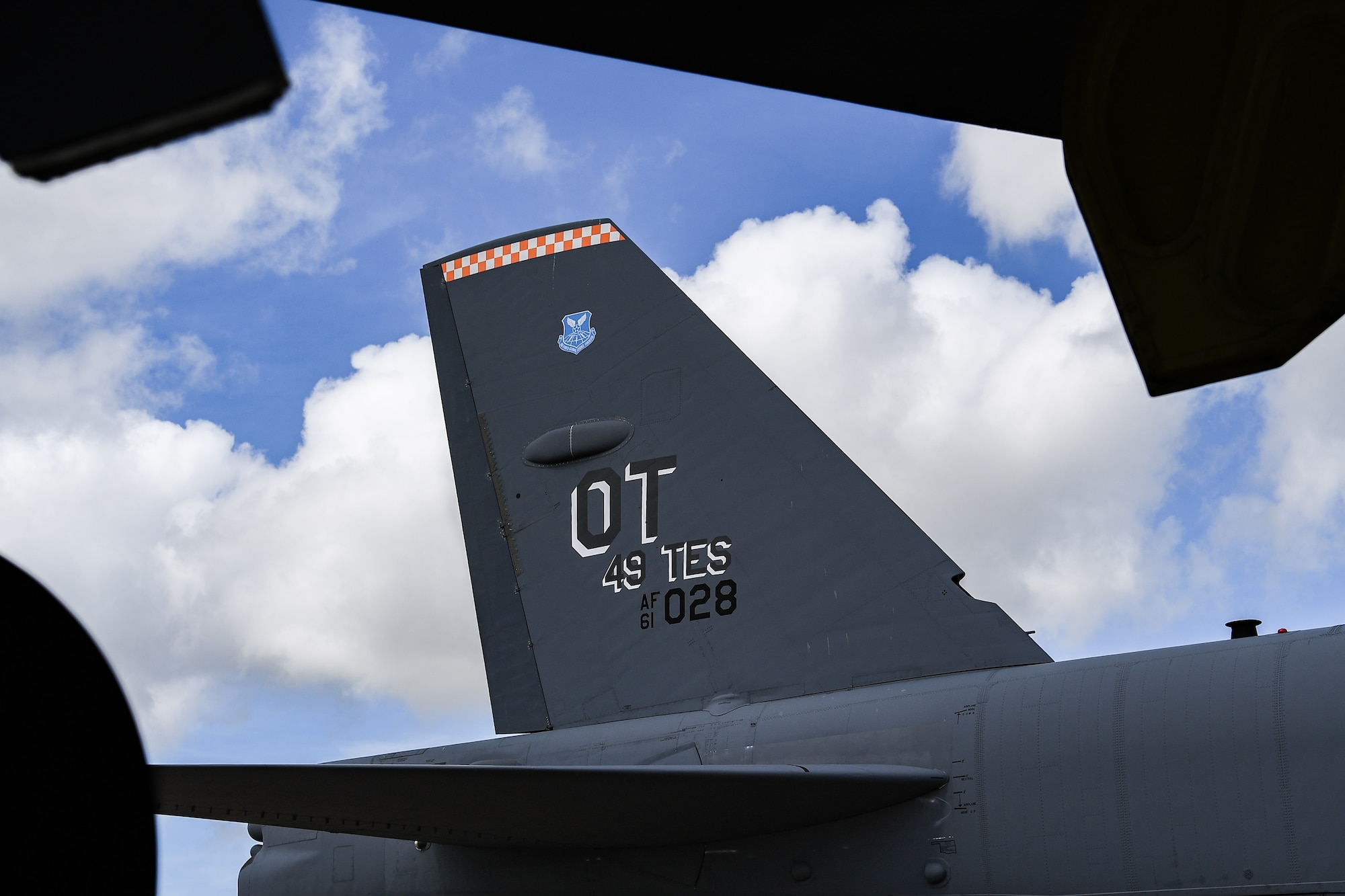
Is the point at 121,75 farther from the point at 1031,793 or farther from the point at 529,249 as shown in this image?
the point at 529,249

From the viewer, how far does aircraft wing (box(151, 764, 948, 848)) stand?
4.23 meters

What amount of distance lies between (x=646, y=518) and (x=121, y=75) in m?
5.13

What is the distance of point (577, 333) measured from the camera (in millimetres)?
7000

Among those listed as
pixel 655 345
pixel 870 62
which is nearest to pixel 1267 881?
pixel 870 62

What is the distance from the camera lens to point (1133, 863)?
4180mm

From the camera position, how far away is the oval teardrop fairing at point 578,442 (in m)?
6.64

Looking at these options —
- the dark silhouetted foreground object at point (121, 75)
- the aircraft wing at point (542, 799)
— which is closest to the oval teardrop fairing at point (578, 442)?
the aircraft wing at point (542, 799)

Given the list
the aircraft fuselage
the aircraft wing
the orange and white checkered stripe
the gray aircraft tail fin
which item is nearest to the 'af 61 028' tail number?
the gray aircraft tail fin

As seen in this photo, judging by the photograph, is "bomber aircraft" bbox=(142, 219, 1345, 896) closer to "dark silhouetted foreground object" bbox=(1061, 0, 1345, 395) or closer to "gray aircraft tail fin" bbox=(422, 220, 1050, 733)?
"gray aircraft tail fin" bbox=(422, 220, 1050, 733)

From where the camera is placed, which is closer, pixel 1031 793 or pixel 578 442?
pixel 1031 793

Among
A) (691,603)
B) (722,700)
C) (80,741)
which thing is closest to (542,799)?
(722,700)

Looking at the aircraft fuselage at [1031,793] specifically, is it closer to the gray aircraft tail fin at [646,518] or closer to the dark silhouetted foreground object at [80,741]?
the gray aircraft tail fin at [646,518]

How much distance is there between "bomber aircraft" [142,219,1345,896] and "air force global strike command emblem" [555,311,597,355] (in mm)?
18

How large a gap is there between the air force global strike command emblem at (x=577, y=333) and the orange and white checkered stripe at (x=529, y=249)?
0.46 m
